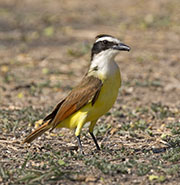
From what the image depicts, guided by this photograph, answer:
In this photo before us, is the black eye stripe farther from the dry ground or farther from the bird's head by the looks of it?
the dry ground

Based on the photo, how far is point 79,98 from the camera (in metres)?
6.27

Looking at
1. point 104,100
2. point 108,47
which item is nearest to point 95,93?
point 104,100

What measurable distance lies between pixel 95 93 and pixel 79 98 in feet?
0.94

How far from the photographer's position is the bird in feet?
20.1

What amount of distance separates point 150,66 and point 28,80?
3.05 meters

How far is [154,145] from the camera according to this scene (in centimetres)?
680

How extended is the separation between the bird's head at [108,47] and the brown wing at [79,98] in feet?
1.17

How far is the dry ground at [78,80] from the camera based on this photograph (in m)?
5.59

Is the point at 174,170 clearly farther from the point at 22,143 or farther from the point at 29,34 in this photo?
the point at 29,34

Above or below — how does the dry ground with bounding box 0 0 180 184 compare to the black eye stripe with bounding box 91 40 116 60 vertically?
below

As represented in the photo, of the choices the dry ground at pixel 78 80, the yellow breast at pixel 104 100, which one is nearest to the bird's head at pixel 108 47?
the yellow breast at pixel 104 100

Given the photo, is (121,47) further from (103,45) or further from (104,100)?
(104,100)

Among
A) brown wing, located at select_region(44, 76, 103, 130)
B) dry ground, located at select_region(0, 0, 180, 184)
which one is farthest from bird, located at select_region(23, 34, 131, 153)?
dry ground, located at select_region(0, 0, 180, 184)

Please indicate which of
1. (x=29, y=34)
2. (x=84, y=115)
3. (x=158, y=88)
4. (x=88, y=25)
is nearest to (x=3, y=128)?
(x=84, y=115)
